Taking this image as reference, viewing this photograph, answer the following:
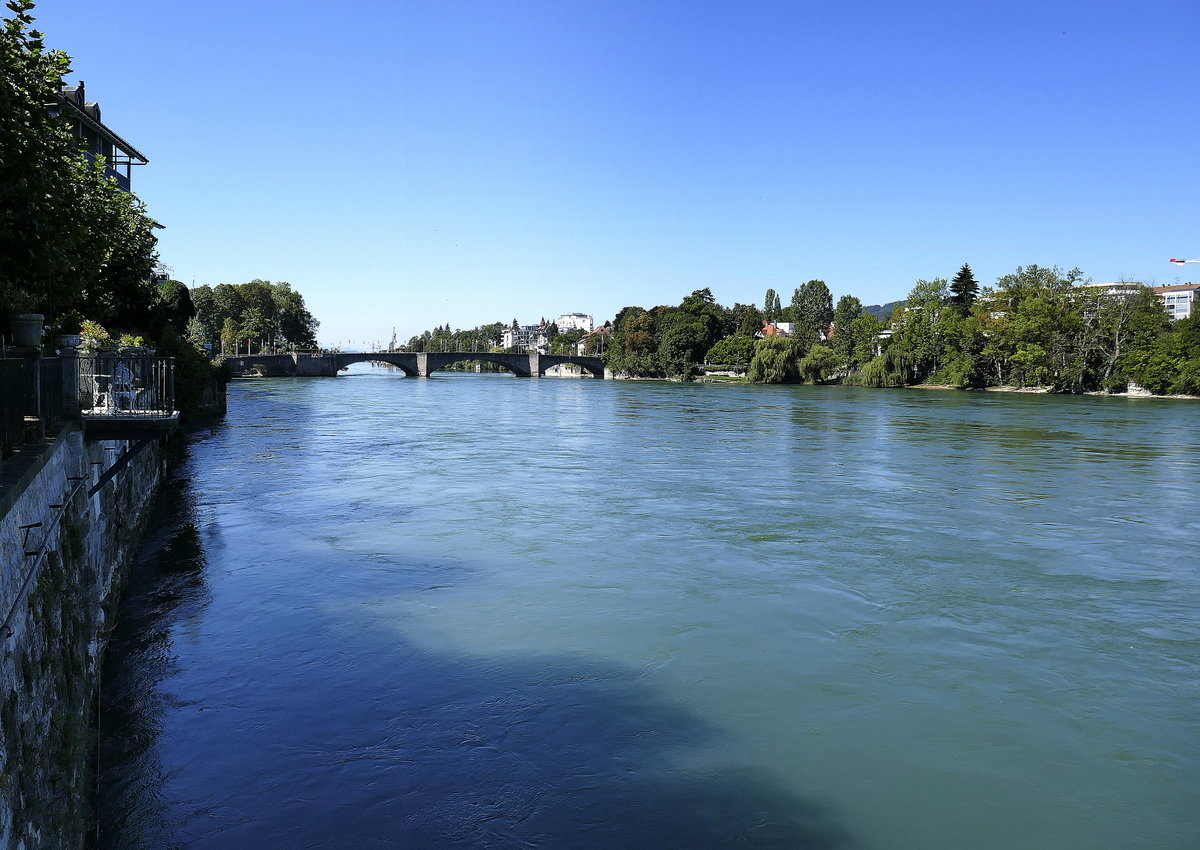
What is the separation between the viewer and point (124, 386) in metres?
11.5

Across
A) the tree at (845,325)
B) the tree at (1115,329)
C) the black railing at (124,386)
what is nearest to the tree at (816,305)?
the tree at (845,325)

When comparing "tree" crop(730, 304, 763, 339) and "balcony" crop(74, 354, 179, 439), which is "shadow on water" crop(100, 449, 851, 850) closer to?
"balcony" crop(74, 354, 179, 439)

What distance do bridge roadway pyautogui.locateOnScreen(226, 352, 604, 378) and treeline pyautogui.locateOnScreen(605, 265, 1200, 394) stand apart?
27.3 meters

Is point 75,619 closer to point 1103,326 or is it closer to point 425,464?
point 425,464

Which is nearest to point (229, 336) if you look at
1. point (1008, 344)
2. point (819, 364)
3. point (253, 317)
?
point (253, 317)

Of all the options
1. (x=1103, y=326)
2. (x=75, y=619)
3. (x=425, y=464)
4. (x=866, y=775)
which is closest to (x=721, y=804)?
(x=866, y=775)

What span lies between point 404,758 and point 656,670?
3454 mm

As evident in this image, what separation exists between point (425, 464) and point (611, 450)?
7.48 meters

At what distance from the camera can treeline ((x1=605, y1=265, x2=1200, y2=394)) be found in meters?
75.7

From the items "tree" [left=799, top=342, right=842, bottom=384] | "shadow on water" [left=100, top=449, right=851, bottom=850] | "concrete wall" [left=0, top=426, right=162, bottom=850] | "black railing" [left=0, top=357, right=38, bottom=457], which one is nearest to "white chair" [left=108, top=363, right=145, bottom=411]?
"concrete wall" [left=0, top=426, right=162, bottom=850]

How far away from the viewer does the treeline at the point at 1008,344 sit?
2980 inches

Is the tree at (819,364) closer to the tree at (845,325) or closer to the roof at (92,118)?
the tree at (845,325)

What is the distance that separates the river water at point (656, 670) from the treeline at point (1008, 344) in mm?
61358

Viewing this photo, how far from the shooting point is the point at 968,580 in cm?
1448
